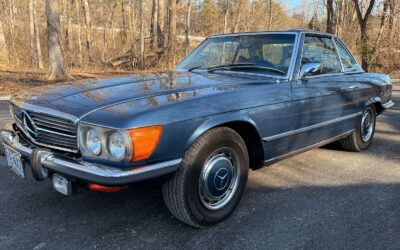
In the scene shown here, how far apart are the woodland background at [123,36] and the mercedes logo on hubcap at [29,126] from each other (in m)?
9.65

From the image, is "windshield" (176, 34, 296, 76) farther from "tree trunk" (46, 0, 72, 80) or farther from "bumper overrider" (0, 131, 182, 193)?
"tree trunk" (46, 0, 72, 80)

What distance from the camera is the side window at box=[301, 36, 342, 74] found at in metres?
4.02

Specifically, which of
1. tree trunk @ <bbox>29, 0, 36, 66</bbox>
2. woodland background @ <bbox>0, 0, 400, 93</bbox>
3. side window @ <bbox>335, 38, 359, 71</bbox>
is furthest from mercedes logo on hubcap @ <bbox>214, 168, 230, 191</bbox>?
tree trunk @ <bbox>29, 0, 36, 66</bbox>

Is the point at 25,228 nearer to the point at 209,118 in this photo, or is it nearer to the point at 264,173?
the point at 209,118

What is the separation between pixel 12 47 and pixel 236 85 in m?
25.7

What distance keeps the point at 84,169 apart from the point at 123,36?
1186 inches

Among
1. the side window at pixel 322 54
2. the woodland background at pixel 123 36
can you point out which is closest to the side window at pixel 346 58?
the side window at pixel 322 54

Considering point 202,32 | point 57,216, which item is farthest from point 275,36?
point 202,32

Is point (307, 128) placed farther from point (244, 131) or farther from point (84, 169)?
point (84, 169)

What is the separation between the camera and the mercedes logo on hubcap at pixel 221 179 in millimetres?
2955

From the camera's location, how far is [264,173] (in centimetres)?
422

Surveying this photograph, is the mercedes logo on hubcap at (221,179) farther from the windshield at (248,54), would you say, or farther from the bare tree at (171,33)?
the bare tree at (171,33)

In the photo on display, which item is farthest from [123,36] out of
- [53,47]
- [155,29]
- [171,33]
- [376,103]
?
[376,103]

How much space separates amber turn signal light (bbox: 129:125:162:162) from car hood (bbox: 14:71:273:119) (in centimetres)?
38
